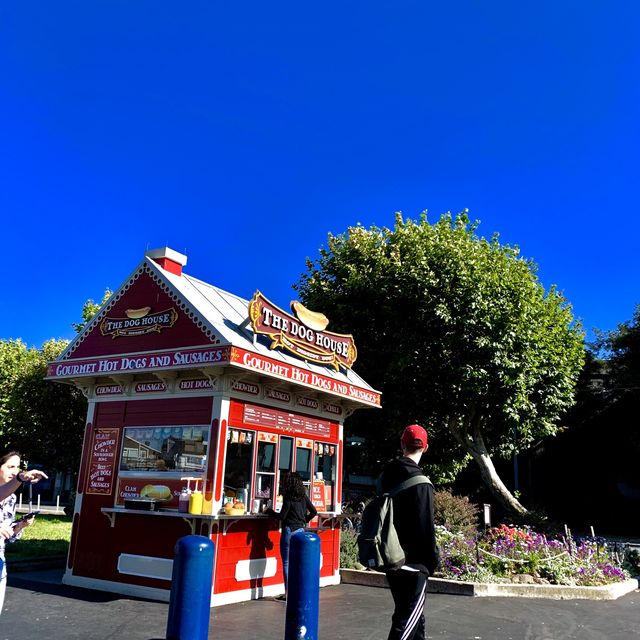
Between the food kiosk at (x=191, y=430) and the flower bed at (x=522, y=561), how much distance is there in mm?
2539

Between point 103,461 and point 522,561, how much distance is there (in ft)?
27.7

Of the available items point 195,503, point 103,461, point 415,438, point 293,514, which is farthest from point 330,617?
point 415,438

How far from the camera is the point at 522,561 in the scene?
39.3ft

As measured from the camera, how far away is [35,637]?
7.16 meters

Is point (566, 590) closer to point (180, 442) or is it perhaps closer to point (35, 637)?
point (180, 442)

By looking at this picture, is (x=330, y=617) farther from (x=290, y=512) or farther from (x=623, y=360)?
(x=623, y=360)

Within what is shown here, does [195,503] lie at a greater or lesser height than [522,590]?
greater

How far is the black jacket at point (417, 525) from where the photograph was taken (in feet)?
15.3

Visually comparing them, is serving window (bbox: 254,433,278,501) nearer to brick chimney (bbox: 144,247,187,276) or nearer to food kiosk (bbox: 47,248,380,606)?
food kiosk (bbox: 47,248,380,606)

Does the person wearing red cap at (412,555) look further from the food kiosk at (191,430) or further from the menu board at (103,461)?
the menu board at (103,461)

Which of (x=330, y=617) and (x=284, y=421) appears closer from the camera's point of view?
(x=330, y=617)

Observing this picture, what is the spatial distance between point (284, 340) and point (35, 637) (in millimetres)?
5955

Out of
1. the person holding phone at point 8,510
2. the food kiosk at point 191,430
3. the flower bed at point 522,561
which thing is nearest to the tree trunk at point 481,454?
the flower bed at point 522,561

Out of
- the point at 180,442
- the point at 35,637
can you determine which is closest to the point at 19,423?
the point at 180,442
